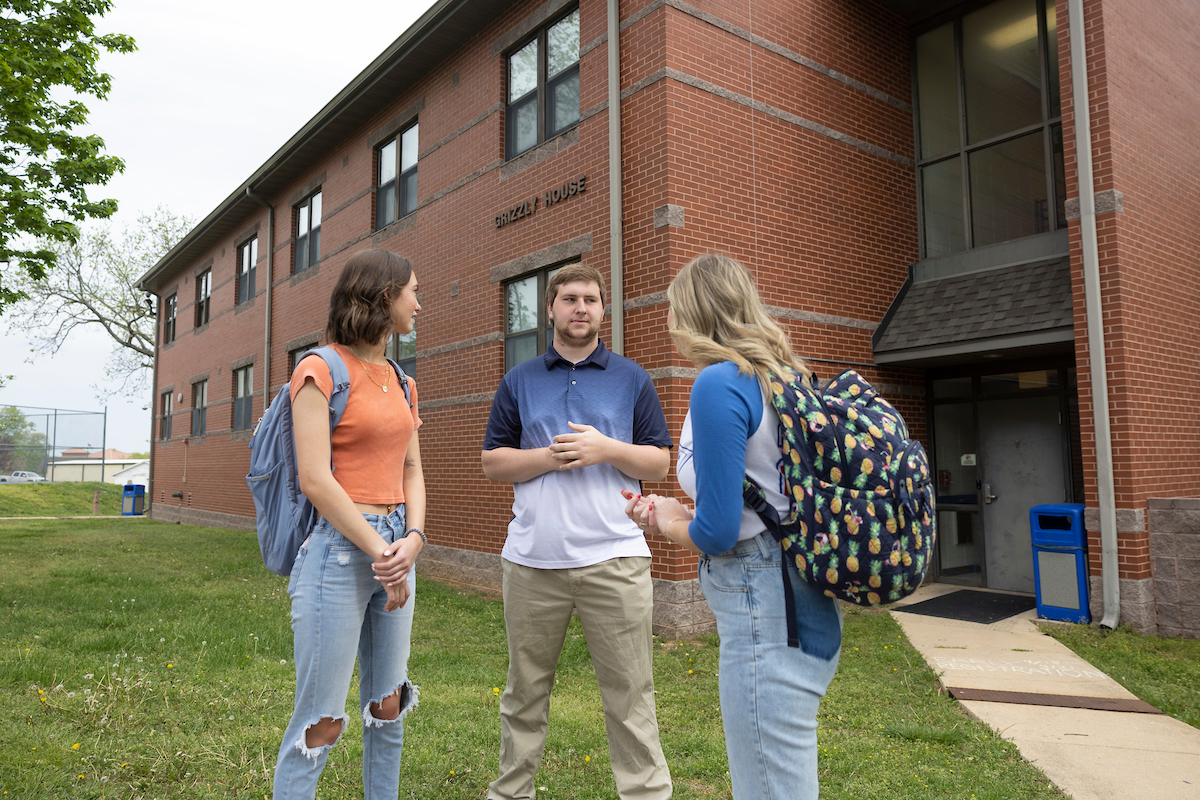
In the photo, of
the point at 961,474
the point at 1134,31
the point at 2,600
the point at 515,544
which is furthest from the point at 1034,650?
the point at 2,600

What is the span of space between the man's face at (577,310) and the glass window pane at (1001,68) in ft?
28.2

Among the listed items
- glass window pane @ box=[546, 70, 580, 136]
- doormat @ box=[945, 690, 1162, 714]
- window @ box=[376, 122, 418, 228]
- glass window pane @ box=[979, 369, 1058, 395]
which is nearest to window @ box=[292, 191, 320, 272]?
window @ box=[376, 122, 418, 228]

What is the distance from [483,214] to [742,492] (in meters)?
9.18

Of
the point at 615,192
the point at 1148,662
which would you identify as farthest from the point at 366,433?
the point at 1148,662

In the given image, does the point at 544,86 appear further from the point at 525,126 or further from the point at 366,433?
the point at 366,433

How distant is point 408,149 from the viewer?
1264 centimetres

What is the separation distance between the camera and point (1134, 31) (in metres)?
8.16

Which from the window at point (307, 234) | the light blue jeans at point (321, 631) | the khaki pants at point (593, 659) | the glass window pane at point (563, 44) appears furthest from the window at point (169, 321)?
the light blue jeans at point (321, 631)

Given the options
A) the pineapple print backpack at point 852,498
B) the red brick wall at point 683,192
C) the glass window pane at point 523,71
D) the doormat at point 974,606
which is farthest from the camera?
the glass window pane at point 523,71

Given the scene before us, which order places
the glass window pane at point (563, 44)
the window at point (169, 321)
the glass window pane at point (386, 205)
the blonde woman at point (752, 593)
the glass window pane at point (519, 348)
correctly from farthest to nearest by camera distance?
the window at point (169, 321) < the glass window pane at point (386, 205) < the glass window pane at point (519, 348) < the glass window pane at point (563, 44) < the blonde woman at point (752, 593)

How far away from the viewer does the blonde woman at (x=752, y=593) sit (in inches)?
74.8

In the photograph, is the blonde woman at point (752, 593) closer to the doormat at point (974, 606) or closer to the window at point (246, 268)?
the doormat at point (974, 606)

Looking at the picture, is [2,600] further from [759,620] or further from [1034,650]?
[1034,650]

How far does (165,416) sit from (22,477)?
50.7ft
